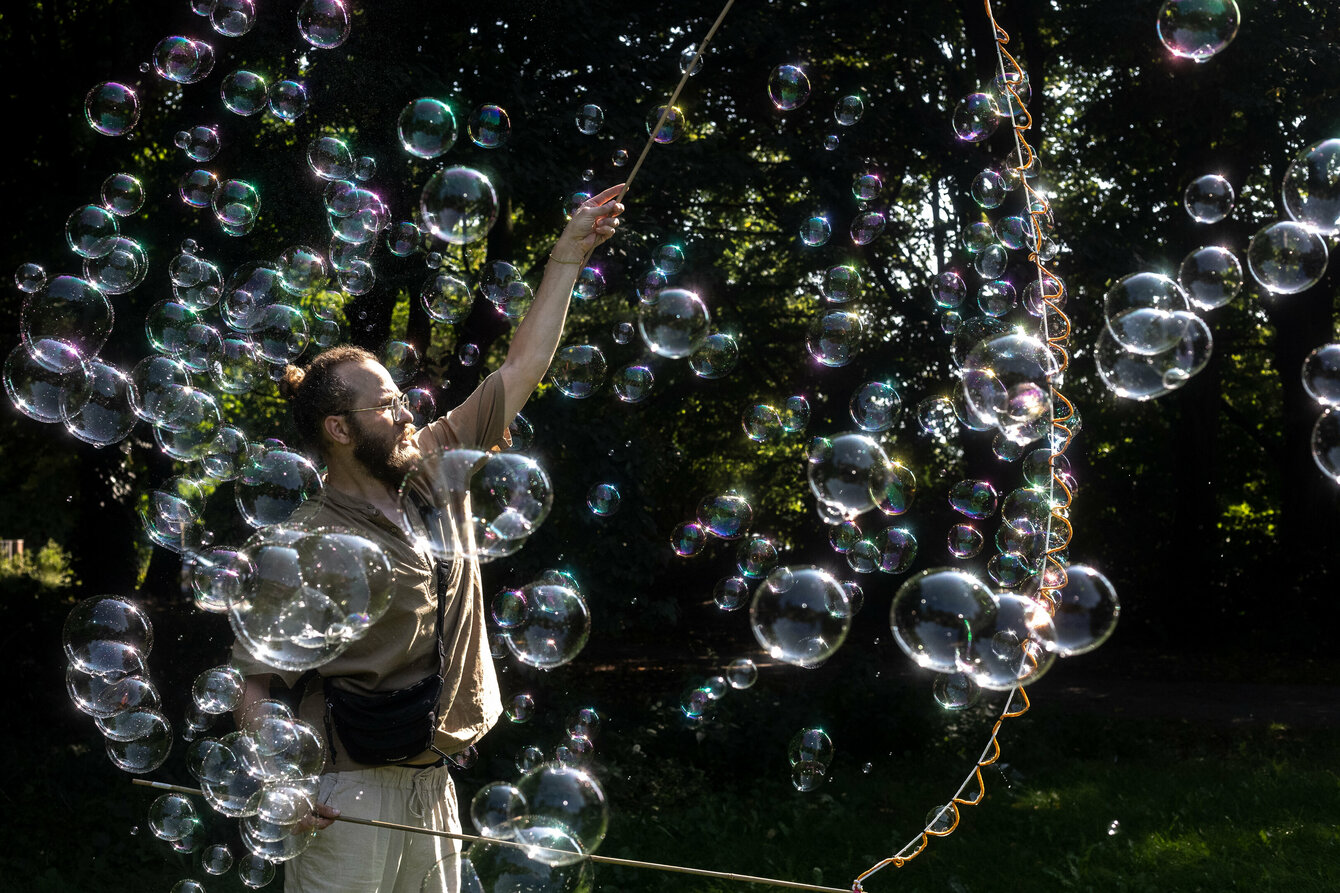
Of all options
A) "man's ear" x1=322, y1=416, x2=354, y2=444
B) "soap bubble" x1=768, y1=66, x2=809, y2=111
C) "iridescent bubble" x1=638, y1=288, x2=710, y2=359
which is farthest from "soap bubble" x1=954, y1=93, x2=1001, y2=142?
"man's ear" x1=322, y1=416, x2=354, y2=444

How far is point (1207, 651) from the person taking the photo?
13062mm

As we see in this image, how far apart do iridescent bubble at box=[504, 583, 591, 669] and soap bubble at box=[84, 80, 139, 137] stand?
3065 mm

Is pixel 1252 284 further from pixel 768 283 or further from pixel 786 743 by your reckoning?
pixel 786 743

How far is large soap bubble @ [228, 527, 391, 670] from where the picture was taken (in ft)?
8.24

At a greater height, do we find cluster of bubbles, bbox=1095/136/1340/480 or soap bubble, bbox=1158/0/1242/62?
soap bubble, bbox=1158/0/1242/62

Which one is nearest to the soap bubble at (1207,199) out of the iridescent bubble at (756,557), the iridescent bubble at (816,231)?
the iridescent bubble at (756,557)

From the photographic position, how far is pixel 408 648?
8.31 feet

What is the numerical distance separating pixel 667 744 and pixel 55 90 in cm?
632

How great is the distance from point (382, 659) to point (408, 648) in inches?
2.3

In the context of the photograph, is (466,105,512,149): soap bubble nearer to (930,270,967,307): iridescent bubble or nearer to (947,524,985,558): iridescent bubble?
(930,270,967,307): iridescent bubble

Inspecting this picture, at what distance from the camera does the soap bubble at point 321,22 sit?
486 cm

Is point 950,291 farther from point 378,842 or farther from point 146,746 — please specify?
point 378,842

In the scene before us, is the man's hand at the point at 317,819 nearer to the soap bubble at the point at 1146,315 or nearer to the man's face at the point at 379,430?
the man's face at the point at 379,430

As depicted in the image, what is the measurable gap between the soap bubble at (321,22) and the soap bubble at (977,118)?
2858 mm
